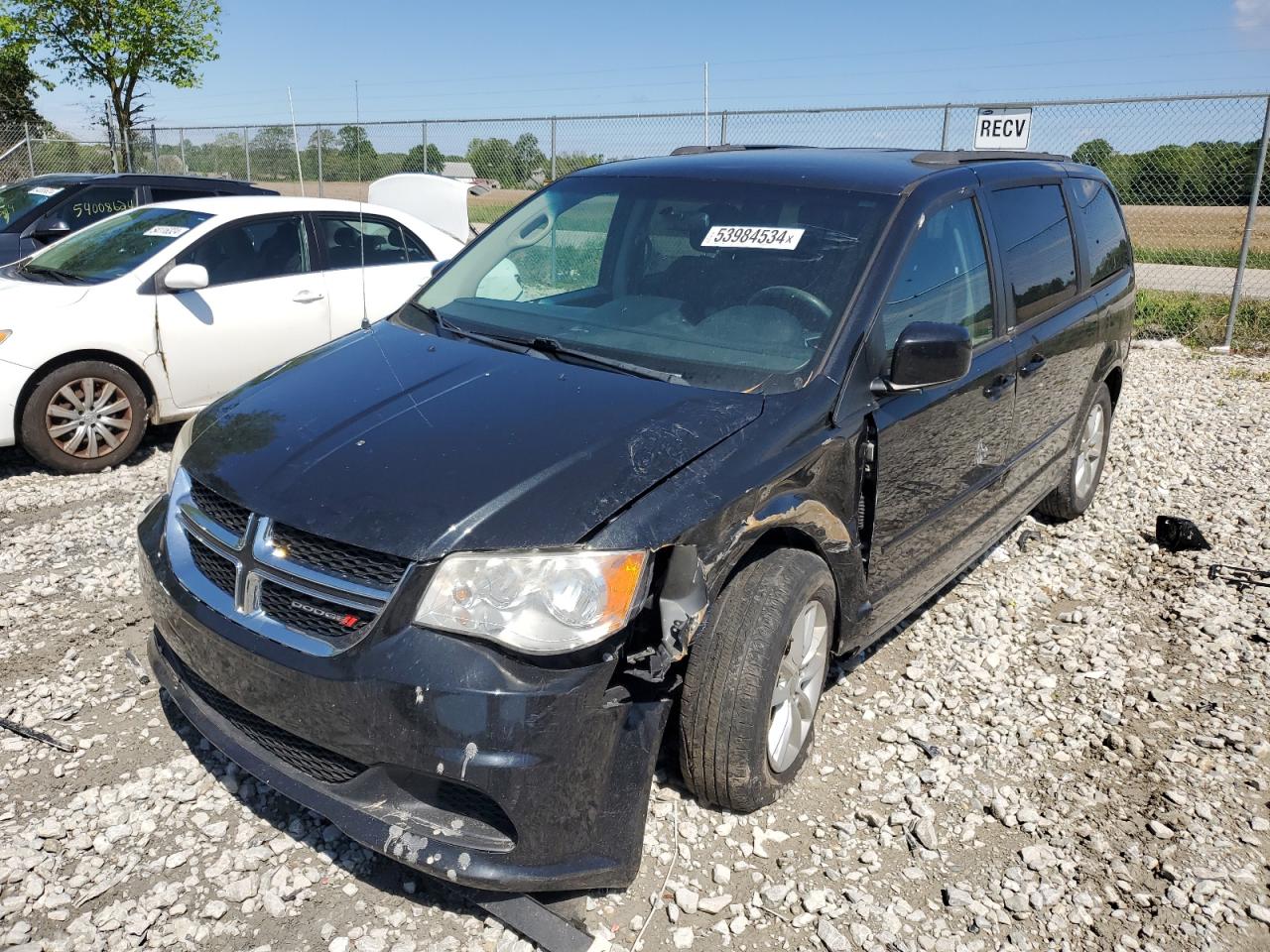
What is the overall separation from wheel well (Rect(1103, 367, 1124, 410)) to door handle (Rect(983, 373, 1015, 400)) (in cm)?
189

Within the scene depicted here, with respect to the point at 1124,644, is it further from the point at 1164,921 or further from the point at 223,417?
the point at 223,417

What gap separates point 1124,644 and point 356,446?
11.1ft

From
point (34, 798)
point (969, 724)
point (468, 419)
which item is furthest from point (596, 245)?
point (34, 798)

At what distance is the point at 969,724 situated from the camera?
3.67 m

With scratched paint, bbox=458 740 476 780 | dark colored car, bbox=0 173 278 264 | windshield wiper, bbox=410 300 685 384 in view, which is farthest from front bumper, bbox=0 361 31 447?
scratched paint, bbox=458 740 476 780

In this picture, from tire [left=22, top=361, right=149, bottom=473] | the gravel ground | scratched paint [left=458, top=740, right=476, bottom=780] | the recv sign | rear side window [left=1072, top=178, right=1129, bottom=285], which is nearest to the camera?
scratched paint [left=458, top=740, right=476, bottom=780]

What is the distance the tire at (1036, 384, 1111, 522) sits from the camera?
5477 millimetres

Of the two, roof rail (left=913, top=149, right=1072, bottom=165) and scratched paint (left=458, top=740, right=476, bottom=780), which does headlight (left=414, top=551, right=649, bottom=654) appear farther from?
roof rail (left=913, top=149, right=1072, bottom=165)

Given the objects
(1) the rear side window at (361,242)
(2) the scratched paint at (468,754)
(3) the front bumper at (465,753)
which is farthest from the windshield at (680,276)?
(1) the rear side window at (361,242)

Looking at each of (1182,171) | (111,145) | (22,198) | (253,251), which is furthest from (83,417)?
(111,145)

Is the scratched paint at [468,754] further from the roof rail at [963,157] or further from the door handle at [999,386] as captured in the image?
the roof rail at [963,157]

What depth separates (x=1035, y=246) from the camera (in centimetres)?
436

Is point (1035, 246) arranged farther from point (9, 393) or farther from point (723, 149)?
point (9, 393)

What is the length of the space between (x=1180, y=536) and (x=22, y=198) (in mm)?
11289
